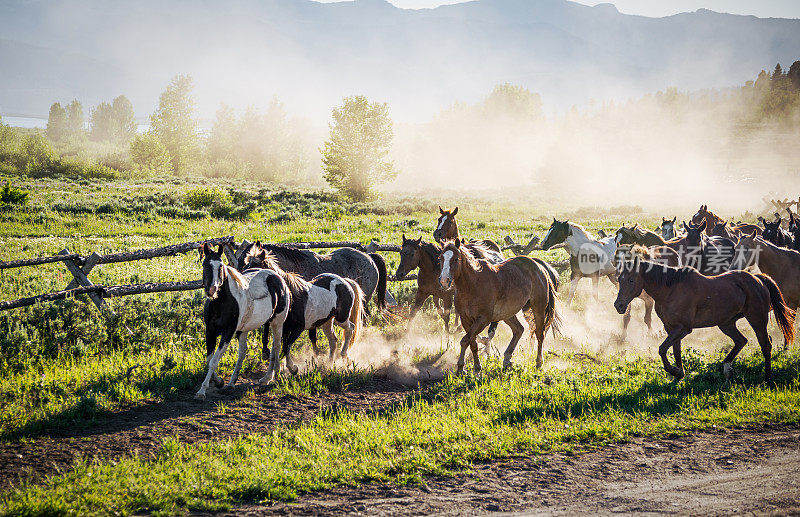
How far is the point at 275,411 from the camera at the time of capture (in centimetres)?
772

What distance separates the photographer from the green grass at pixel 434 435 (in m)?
5.23

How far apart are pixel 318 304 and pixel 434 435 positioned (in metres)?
3.51

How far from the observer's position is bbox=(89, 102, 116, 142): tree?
17612 centimetres

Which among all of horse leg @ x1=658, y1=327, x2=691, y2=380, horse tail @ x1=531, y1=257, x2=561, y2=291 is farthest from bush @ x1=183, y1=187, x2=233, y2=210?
horse leg @ x1=658, y1=327, x2=691, y2=380

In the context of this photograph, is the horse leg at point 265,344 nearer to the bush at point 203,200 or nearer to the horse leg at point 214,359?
the horse leg at point 214,359

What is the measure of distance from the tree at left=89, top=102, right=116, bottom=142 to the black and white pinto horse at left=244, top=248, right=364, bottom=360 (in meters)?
196

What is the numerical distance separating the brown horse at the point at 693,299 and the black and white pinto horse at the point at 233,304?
6.07 metres

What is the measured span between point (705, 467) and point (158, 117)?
80.0 metres

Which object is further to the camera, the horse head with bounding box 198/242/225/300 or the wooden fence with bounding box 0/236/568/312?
the wooden fence with bounding box 0/236/568/312

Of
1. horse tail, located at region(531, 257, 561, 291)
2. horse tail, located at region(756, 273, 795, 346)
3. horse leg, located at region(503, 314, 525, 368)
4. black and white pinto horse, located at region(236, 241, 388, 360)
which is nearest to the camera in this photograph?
horse tail, located at region(756, 273, 795, 346)

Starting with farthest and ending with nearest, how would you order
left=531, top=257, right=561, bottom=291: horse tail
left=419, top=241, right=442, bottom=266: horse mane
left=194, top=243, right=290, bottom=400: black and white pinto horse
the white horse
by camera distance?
the white horse < left=419, top=241, right=442, bottom=266: horse mane < left=531, top=257, right=561, bottom=291: horse tail < left=194, top=243, right=290, bottom=400: black and white pinto horse

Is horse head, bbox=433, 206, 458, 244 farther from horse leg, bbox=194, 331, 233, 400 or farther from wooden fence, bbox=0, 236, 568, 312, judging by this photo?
horse leg, bbox=194, 331, 233, 400

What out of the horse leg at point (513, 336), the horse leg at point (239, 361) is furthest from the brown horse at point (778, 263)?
the horse leg at point (239, 361)

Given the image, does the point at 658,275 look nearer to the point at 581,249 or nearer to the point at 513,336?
the point at 513,336
